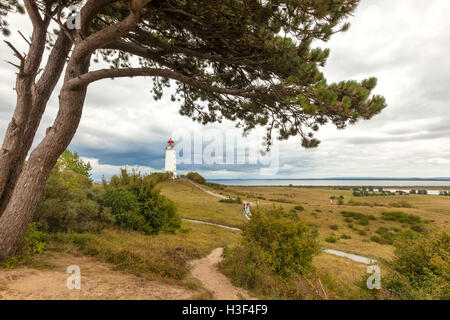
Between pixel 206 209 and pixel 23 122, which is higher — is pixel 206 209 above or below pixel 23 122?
below

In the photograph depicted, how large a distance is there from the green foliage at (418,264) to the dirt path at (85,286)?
265 inches

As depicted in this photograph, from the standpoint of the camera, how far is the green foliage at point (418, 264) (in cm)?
649

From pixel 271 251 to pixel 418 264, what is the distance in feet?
18.0

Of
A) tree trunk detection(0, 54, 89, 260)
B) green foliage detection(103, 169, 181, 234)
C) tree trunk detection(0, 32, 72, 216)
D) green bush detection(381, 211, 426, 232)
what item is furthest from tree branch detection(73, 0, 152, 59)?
green bush detection(381, 211, 426, 232)

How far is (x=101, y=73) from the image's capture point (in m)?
6.05

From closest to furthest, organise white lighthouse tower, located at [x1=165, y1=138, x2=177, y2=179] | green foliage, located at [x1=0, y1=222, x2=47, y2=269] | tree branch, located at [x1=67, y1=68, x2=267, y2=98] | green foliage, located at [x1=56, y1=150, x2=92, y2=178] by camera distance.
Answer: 1. green foliage, located at [x1=0, y1=222, x2=47, y2=269]
2. tree branch, located at [x1=67, y1=68, x2=267, y2=98]
3. green foliage, located at [x1=56, y1=150, x2=92, y2=178]
4. white lighthouse tower, located at [x1=165, y1=138, x2=177, y2=179]

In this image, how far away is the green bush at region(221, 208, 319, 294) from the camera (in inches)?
307

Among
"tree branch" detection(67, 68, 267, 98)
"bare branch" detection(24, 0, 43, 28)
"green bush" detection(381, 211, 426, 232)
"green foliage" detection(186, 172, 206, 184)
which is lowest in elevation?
"green bush" detection(381, 211, 426, 232)

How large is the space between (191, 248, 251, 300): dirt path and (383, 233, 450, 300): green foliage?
4.94 metres

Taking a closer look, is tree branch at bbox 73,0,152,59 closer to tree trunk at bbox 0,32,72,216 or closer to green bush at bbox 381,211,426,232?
tree trunk at bbox 0,32,72,216

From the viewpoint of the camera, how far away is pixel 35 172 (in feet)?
18.2

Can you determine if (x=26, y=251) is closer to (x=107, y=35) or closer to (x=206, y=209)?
(x=107, y=35)

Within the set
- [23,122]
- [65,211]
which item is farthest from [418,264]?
[65,211]
